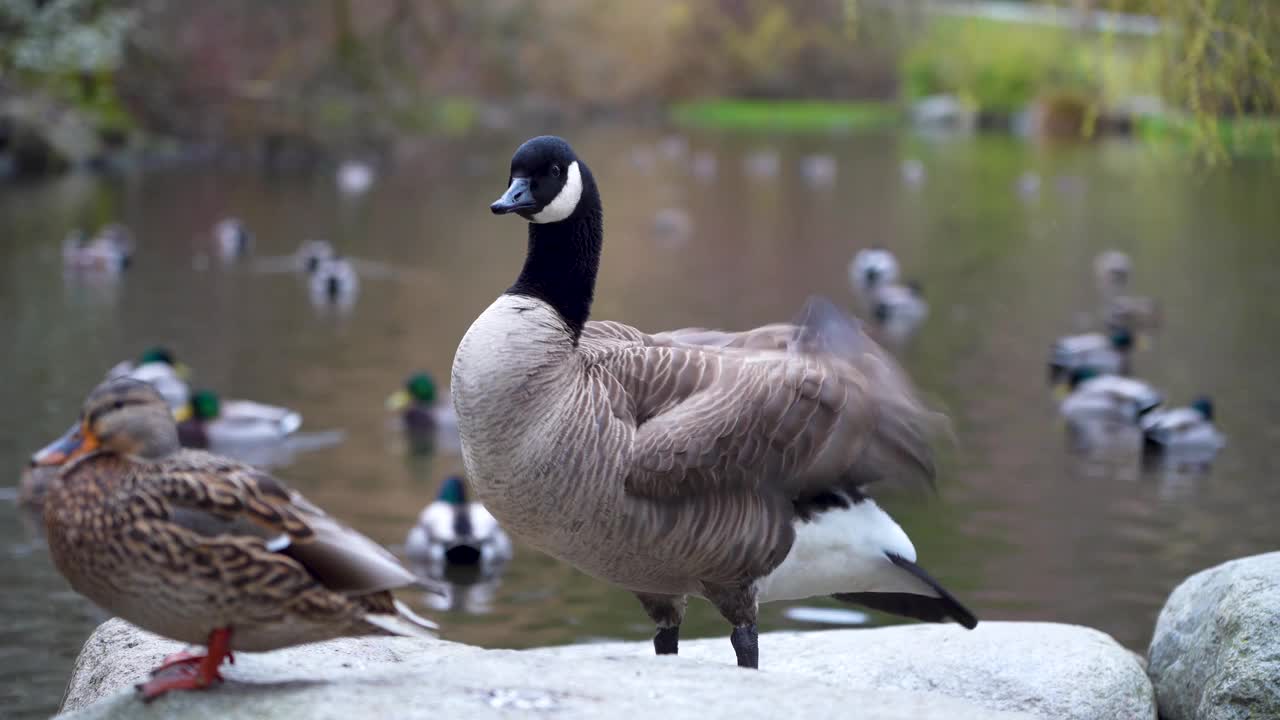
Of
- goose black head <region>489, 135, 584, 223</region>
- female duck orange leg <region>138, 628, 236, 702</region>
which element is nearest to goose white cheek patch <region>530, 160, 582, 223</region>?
goose black head <region>489, 135, 584, 223</region>

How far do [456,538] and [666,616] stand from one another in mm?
5316

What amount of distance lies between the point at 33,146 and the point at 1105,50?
4038 cm

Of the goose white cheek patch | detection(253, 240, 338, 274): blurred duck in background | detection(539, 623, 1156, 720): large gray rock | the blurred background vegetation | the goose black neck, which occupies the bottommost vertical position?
detection(253, 240, 338, 274): blurred duck in background

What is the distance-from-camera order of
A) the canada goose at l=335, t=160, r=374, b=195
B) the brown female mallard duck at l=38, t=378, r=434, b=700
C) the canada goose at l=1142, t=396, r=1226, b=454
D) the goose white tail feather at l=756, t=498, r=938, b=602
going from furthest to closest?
the canada goose at l=335, t=160, r=374, b=195 < the canada goose at l=1142, t=396, r=1226, b=454 < the goose white tail feather at l=756, t=498, r=938, b=602 < the brown female mallard duck at l=38, t=378, r=434, b=700

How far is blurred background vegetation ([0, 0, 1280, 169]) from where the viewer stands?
8891 mm

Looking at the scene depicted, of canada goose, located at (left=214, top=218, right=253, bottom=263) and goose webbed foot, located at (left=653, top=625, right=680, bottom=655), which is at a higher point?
goose webbed foot, located at (left=653, top=625, right=680, bottom=655)

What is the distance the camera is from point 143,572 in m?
4.20

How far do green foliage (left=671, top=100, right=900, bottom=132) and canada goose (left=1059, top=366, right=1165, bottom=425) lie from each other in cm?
7169

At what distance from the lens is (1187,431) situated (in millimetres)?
14633

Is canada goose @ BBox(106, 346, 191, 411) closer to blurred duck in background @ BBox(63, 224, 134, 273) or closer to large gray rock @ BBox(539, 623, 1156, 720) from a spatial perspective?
large gray rock @ BBox(539, 623, 1156, 720)

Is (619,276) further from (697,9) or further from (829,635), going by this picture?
(697,9)

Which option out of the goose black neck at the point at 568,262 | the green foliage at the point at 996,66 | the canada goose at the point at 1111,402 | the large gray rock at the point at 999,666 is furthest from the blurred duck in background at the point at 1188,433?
the green foliage at the point at 996,66

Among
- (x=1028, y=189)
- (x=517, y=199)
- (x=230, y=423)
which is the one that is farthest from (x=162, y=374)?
(x=1028, y=189)

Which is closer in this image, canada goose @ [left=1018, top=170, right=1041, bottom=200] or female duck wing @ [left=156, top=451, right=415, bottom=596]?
female duck wing @ [left=156, top=451, right=415, bottom=596]
